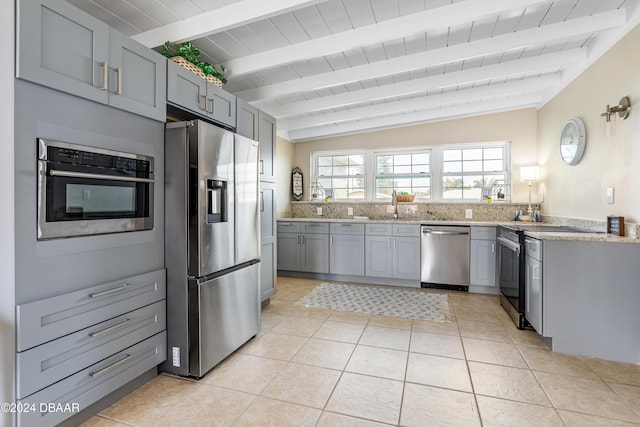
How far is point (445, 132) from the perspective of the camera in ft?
15.8

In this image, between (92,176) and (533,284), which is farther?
(533,284)

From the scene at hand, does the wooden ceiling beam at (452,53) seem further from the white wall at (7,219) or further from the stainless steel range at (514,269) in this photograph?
the white wall at (7,219)

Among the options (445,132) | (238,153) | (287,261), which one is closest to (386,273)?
(287,261)

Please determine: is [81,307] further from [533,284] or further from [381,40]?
[533,284]

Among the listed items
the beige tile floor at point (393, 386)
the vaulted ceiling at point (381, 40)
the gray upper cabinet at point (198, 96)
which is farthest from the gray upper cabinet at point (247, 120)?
the beige tile floor at point (393, 386)

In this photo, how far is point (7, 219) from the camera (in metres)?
1.31

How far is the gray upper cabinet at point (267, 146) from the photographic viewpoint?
3404 millimetres

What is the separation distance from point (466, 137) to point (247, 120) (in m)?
3.36

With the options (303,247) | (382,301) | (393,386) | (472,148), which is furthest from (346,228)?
(393,386)

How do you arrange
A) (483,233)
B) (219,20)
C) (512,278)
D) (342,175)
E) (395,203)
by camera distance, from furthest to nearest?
1. (342,175)
2. (395,203)
3. (483,233)
4. (512,278)
5. (219,20)

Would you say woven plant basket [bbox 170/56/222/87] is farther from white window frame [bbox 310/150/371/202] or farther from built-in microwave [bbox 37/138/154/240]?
white window frame [bbox 310/150/371/202]

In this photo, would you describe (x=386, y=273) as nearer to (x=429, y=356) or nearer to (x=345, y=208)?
(x=345, y=208)

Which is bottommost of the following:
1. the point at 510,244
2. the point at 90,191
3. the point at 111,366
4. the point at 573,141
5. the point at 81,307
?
the point at 111,366

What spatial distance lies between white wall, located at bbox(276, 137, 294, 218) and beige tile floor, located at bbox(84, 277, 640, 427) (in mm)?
2669
